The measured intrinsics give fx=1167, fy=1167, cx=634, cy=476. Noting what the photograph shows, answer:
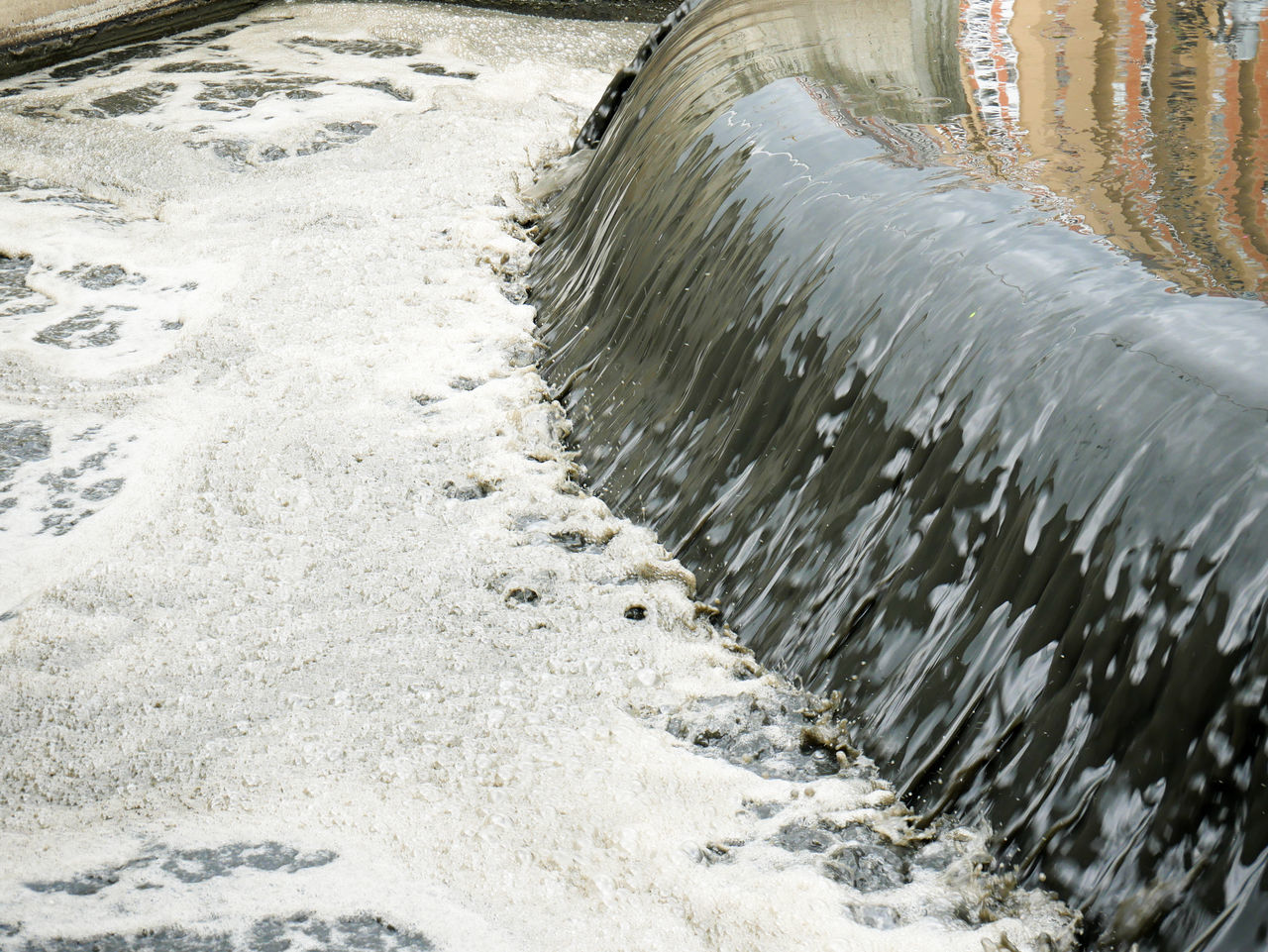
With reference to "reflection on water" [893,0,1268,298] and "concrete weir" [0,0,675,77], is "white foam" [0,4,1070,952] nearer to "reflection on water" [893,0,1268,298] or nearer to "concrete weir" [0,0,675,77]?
"reflection on water" [893,0,1268,298]

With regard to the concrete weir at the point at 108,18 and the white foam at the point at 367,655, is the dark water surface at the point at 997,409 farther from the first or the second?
the concrete weir at the point at 108,18

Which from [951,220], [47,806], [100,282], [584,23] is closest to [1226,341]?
[951,220]

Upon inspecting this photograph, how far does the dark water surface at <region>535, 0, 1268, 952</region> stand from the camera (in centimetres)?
131

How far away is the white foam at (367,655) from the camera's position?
1458 mm

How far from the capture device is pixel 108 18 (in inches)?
228

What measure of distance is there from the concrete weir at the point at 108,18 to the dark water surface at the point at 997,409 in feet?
12.3

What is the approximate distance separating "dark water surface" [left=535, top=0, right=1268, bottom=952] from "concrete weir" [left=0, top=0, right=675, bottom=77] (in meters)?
3.75

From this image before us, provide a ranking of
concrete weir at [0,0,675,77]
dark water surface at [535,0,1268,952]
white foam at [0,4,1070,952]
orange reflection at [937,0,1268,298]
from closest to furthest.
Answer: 1. dark water surface at [535,0,1268,952]
2. white foam at [0,4,1070,952]
3. orange reflection at [937,0,1268,298]
4. concrete weir at [0,0,675,77]

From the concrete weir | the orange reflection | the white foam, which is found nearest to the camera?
the white foam

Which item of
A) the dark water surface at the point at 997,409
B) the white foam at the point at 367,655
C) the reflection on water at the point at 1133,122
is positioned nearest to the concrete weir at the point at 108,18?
the white foam at the point at 367,655

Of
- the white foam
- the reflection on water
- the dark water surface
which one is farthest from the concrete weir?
the dark water surface

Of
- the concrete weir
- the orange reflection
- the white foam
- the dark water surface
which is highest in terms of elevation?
the concrete weir

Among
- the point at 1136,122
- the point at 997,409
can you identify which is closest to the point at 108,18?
the point at 1136,122

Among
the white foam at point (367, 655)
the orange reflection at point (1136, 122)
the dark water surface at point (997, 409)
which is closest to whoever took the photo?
the dark water surface at point (997, 409)
